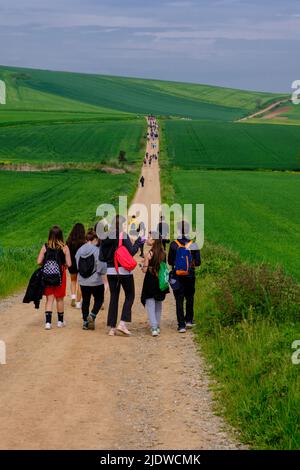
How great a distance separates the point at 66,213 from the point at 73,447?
3748 cm

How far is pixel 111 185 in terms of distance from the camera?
6059 cm

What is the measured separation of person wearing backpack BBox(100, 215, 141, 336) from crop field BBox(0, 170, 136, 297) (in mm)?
4848

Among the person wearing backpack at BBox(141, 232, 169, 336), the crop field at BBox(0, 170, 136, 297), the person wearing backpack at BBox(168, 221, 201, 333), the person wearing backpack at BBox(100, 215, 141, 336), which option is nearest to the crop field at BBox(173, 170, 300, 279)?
the crop field at BBox(0, 170, 136, 297)

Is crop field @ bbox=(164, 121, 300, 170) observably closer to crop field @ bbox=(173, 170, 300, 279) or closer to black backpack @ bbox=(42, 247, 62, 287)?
crop field @ bbox=(173, 170, 300, 279)

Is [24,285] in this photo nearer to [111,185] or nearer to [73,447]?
[73,447]

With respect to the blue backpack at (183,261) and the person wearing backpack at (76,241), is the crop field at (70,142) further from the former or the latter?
the blue backpack at (183,261)

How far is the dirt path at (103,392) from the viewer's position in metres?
7.71

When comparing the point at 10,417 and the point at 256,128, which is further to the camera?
the point at 256,128

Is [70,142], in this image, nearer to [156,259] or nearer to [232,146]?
[232,146]

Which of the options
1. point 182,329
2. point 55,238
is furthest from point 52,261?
point 182,329

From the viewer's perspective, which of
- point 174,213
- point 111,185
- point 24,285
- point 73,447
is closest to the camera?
point 73,447

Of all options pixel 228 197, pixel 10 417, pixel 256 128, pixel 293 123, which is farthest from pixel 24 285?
pixel 293 123

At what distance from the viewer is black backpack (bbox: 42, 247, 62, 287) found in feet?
43.1

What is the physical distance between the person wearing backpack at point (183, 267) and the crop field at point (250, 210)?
7.12 meters
